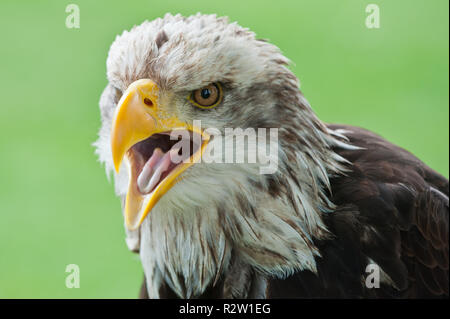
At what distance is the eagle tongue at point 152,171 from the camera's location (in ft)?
3.91

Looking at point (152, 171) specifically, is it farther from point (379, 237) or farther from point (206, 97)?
point (379, 237)

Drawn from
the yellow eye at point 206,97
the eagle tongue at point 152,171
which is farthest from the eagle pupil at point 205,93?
the eagle tongue at point 152,171

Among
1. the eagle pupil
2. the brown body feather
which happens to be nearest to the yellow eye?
the eagle pupil

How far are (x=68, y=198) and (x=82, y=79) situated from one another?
0.62m

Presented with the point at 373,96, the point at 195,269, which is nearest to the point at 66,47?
the point at 373,96

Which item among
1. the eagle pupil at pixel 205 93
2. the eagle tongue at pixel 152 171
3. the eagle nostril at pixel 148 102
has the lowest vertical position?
the eagle tongue at pixel 152 171

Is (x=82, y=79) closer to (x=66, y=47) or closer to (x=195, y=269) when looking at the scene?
(x=66, y=47)

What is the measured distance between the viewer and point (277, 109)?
1.26 meters

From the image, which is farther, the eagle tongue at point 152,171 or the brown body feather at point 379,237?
the brown body feather at point 379,237

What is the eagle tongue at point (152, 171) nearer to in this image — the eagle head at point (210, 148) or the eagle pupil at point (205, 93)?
the eagle head at point (210, 148)

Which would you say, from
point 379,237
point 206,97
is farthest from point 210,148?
point 379,237

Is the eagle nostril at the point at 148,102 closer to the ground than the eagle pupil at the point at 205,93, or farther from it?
closer to the ground

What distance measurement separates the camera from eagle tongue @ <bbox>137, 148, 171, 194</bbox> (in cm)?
119

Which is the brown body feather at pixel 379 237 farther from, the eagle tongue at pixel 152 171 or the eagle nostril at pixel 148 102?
the eagle nostril at pixel 148 102
